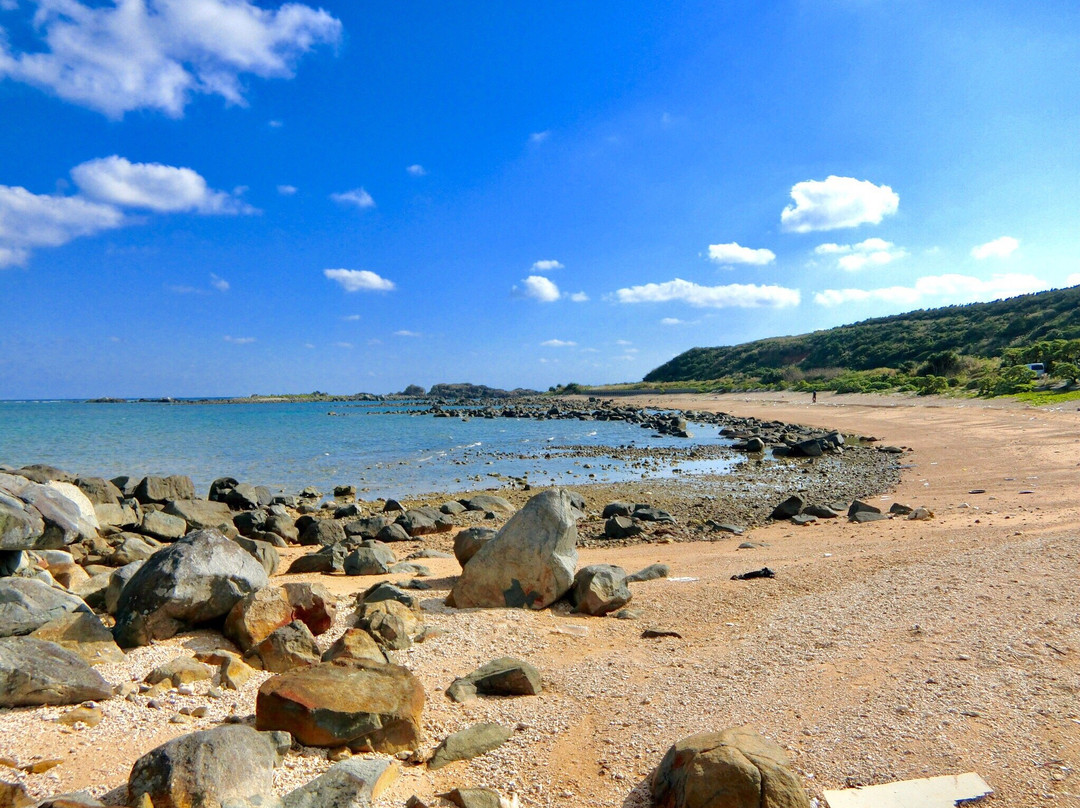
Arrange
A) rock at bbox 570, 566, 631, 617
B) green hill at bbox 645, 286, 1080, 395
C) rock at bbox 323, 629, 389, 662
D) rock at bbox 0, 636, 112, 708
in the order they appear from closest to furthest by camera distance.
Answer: rock at bbox 0, 636, 112, 708 < rock at bbox 323, 629, 389, 662 < rock at bbox 570, 566, 631, 617 < green hill at bbox 645, 286, 1080, 395

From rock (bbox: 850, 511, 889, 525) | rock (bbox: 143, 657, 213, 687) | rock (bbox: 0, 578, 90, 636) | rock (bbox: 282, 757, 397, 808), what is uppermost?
rock (bbox: 0, 578, 90, 636)

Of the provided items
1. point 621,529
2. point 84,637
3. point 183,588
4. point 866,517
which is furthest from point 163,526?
point 866,517

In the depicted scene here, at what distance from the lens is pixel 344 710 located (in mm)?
4504

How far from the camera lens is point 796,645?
6.35m

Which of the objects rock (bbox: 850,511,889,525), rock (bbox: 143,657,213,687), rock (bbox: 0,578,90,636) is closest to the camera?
rock (bbox: 143,657,213,687)

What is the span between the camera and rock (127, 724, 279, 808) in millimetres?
3627

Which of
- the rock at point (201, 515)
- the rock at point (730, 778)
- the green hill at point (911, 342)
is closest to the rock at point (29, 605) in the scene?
the rock at point (730, 778)

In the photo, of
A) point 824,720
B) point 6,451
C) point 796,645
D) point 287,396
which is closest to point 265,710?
point 824,720

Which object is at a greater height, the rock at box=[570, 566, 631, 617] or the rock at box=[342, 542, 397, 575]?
the rock at box=[570, 566, 631, 617]

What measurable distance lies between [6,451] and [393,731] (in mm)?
41310

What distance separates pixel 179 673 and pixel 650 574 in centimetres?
647

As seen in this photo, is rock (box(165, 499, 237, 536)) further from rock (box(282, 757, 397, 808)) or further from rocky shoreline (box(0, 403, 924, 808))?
rock (box(282, 757, 397, 808))

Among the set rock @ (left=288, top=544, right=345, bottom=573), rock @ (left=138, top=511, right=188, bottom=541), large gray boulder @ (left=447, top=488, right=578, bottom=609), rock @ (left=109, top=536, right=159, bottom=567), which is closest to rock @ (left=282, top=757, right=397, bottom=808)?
large gray boulder @ (left=447, top=488, right=578, bottom=609)

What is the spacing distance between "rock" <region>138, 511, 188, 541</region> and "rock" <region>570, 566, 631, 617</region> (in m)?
8.61
